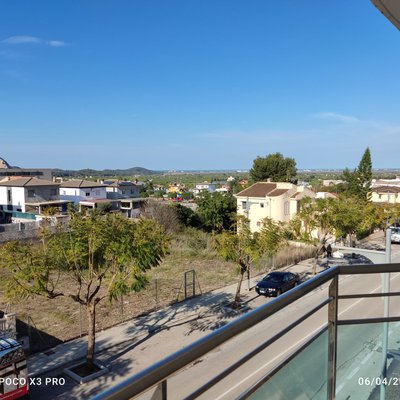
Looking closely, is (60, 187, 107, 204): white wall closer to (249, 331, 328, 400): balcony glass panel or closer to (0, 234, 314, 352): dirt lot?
(0, 234, 314, 352): dirt lot

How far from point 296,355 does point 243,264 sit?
1277 centimetres

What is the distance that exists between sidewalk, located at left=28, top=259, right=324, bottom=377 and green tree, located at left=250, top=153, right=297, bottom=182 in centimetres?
2928

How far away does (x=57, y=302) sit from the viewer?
15.2 metres

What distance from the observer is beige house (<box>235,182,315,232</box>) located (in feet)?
96.9

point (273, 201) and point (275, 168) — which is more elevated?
point (275, 168)

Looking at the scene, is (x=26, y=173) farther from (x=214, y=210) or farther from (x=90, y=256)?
(x=90, y=256)

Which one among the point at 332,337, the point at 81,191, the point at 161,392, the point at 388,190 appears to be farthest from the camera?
the point at 81,191

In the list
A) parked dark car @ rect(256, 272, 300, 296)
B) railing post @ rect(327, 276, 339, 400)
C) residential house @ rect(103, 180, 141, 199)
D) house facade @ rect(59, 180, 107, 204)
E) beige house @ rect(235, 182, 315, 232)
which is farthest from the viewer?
residential house @ rect(103, 180, 141, 199)

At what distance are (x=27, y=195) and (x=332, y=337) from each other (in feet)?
129

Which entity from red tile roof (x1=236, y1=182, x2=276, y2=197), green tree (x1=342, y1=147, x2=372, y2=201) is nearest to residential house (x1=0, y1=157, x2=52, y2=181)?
red tile roof (x1=236, y1=182, x2=276, y2=197)

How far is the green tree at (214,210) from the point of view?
3278cm

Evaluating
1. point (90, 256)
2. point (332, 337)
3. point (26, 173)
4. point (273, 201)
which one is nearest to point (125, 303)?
point (90, 256)

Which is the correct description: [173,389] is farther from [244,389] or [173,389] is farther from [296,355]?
[296,355]

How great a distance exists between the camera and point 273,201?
96.9 feet
